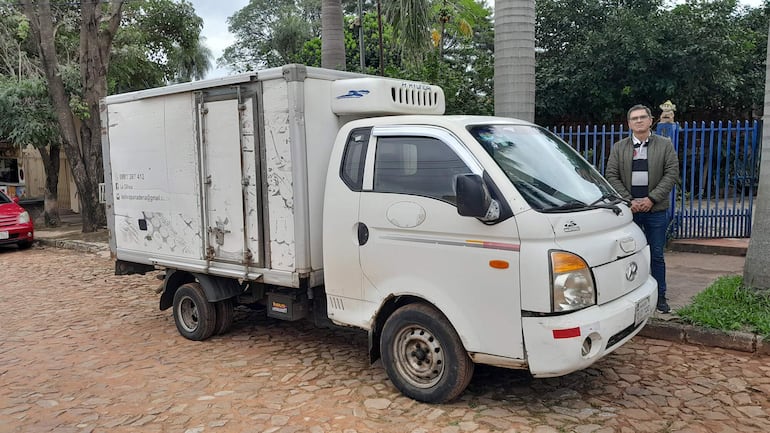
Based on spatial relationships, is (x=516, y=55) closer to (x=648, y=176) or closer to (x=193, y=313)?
(x=648, y=176)

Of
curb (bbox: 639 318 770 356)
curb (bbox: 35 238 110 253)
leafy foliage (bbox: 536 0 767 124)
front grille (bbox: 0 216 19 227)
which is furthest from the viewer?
leafy foliage (bbox: 536 0 767 124)

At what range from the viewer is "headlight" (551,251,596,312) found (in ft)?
12.0

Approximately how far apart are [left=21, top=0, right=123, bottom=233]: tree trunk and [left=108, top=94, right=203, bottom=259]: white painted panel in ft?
26.0

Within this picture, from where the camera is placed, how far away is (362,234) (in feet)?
14.7

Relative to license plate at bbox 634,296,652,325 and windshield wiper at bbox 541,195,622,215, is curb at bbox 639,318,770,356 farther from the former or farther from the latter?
windshield wiper at bbox 541,195,622,215

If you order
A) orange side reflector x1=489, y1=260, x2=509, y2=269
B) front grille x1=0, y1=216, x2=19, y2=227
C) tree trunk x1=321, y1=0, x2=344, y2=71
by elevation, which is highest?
tree trunk x1=321, y1=0, x2=344, y2=71

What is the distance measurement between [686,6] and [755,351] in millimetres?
13435

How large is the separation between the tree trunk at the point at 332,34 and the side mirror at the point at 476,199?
665 cm

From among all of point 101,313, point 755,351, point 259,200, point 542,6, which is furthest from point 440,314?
point 542,6

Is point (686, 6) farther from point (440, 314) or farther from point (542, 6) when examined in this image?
point (440, 314)

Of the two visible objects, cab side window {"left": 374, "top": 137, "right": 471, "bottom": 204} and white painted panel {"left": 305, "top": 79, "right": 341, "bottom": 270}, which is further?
white painted panel {"left": 305, "top": 79, "right": 341, "bottom": 270}

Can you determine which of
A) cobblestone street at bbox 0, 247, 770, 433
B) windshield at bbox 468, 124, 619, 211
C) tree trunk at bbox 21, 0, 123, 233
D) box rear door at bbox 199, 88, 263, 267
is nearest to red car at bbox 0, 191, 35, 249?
tree trunk at bbox 21, 0, 123, 233

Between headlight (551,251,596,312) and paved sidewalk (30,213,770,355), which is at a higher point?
headlight (551,251,596,312)

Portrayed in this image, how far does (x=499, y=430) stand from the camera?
386cm
